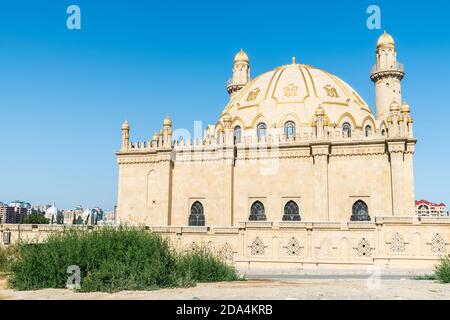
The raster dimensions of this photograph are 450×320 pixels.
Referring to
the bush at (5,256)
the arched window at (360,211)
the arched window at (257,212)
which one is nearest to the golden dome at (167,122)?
the arched window at (257,212)

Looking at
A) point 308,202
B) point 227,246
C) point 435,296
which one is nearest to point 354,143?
point 308,202

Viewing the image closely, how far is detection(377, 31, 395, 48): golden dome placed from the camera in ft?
118

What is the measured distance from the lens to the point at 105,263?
10516 mm

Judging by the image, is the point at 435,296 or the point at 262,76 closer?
the point at 435,296

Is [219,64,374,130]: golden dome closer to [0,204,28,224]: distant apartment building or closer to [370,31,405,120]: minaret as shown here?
[370,31,405,120]: minaret

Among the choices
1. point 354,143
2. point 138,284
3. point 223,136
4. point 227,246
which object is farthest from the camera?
point 223,136

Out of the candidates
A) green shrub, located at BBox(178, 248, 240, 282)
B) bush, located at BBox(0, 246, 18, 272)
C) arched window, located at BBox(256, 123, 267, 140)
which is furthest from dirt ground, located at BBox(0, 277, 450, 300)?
arched window, located at BBox(256, 123, 267, 140)

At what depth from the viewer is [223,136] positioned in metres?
30.3

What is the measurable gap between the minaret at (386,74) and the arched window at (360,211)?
36.5 ft

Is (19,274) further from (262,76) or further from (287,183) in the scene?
(262,76)

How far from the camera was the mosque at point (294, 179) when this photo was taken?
64.7ft

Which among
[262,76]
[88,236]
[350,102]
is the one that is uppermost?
[262,76]

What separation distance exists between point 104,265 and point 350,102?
28.2 metres

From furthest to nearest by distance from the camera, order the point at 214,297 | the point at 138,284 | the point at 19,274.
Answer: the point at 19,274 → the point at 138,284 → the point at 214,297
